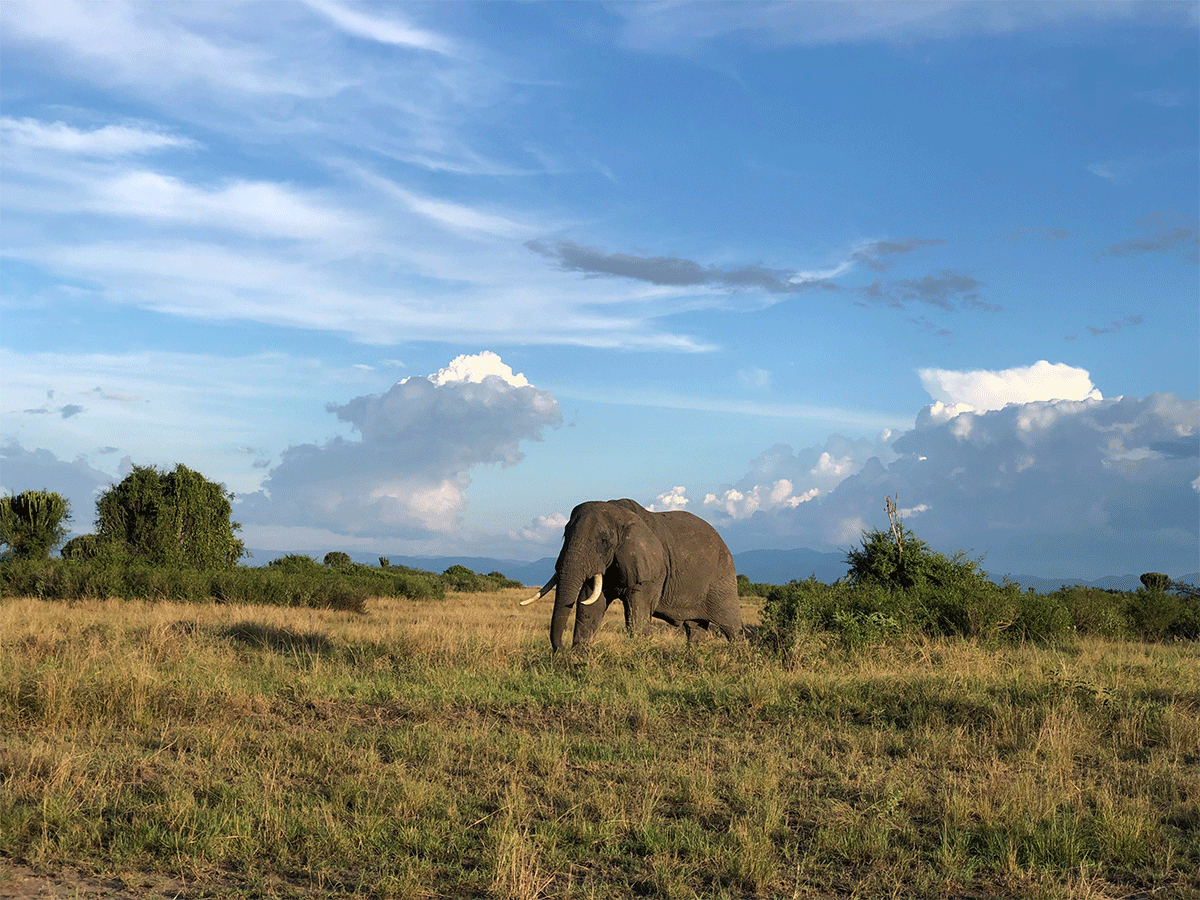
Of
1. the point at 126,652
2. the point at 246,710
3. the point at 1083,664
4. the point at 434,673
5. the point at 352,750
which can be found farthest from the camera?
the point at 1083,664

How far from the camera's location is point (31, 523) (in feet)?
114

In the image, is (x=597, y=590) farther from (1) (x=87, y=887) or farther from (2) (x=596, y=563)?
(1) (x=87, y=887)

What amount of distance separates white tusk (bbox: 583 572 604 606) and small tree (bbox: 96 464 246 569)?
2569cm

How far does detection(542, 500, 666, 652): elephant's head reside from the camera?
1384cm

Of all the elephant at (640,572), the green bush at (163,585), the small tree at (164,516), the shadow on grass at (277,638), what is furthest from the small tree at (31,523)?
the elephant at (640,572)

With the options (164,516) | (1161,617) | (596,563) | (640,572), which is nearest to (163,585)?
(164,516)

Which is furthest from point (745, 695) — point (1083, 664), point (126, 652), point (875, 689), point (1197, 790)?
point (126, 652)

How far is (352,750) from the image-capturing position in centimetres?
796

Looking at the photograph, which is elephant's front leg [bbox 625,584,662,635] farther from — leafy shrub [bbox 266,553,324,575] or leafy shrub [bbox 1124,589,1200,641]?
leafy shrub [bbox 266,553,324,575]

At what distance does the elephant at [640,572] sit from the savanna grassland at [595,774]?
3.42 feet

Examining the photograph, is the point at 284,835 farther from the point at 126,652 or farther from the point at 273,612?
the point at 273,612

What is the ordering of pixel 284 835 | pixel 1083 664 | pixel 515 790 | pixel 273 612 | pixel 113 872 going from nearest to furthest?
1. pixel 113 872
2. pixel 284 835
3. pixel 515 790
4. pixel 1083 664
5. pixel 273 612

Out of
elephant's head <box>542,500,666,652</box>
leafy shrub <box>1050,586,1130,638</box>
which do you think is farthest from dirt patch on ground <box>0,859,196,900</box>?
leafy shrub <box>1050,586,1130,638</box>

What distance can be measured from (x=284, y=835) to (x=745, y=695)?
569cm
